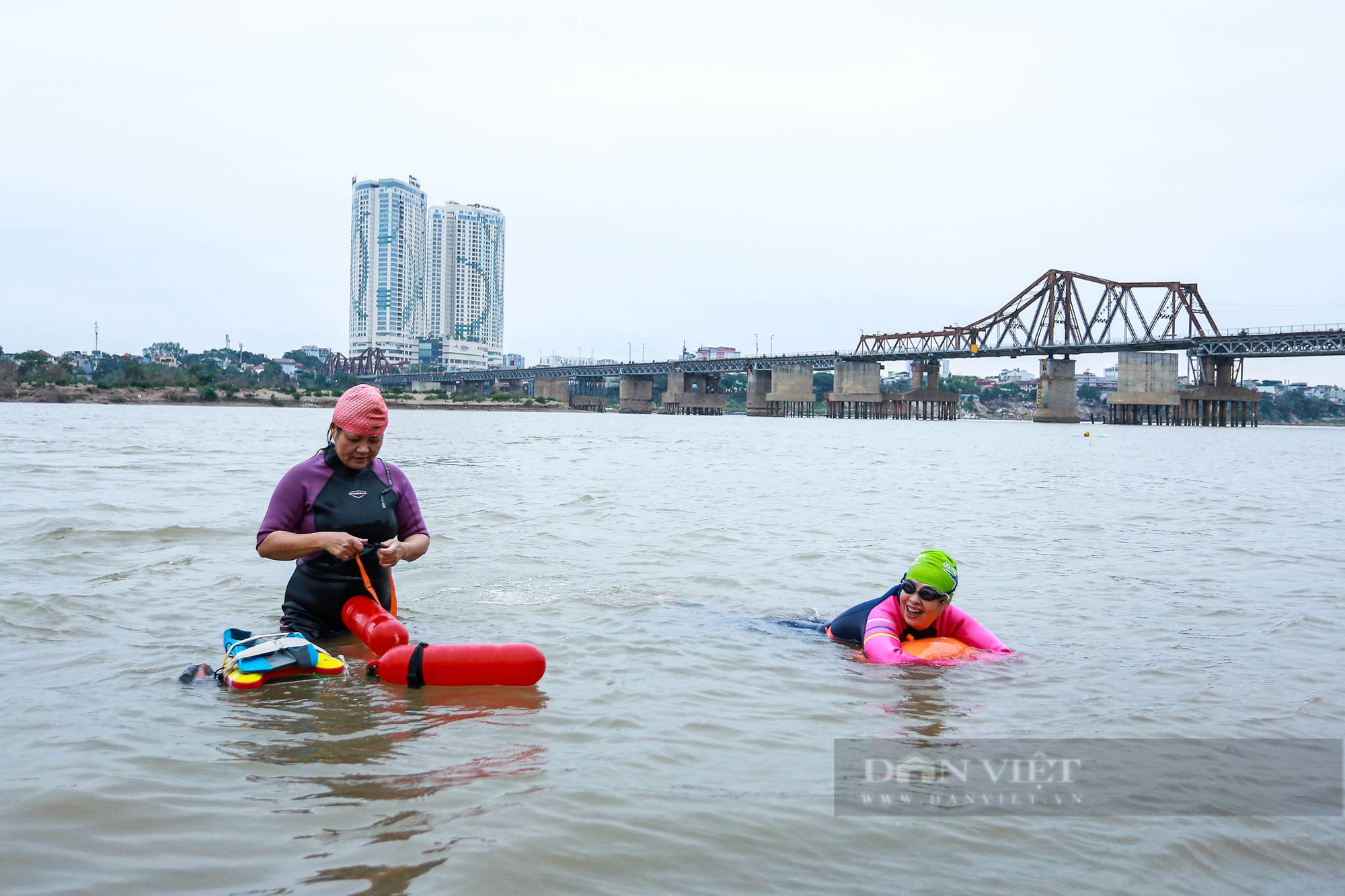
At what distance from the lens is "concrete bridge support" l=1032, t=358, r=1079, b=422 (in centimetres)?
11800

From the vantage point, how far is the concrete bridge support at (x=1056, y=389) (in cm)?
11800

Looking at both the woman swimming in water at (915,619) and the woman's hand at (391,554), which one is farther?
the woman swimming in water at (915,619)

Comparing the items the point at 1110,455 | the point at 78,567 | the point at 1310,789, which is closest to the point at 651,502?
the point at 78,567

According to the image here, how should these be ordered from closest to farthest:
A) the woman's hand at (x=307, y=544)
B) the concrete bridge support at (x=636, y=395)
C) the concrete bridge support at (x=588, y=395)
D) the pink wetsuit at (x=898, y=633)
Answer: the woman's hand at (x=307, y=544) → the pink wetsuit at (x=898, y=633) → the concrete bridge support at (x=636, y=395) → the concrete bridge support at (x=588, y=395)

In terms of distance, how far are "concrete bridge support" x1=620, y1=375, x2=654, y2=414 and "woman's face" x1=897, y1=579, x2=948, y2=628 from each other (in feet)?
459

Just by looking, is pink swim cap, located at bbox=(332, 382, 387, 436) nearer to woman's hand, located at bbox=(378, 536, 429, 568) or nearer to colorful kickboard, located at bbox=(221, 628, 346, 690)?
woman's hand, located at bbox=(378, 536, 429, 568)

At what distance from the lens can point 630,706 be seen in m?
5.27


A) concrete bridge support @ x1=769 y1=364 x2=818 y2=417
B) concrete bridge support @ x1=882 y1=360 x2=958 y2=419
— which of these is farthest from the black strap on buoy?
concrete bridge support @ x1=882 y1=360 x2=958 y2=419

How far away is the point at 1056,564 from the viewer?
10883 millimetres

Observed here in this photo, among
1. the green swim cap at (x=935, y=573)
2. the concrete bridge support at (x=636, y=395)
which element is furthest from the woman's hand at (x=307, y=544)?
the concrete bridge support at (x=636, y=395)

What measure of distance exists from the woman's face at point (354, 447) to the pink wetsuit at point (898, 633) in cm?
338

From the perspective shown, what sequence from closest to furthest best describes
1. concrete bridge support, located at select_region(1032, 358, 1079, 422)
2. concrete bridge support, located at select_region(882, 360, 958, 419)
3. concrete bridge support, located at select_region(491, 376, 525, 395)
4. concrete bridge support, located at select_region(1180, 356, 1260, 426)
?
concrete bridge support, located at select_region(1180, 356, 1260, 426)
concrete bridge support, located at select_region(1032, 358, 1079, 422)
concrete bridge support, located at select_region(882, 360, 958, 419)
concrete bridge support, located at select_region(491, 376, 525, 395)

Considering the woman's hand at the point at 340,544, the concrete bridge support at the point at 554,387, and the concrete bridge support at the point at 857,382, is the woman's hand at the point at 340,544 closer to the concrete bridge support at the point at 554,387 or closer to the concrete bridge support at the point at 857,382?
the concrete bridge support at the point at 857,382

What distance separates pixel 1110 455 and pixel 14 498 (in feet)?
127
